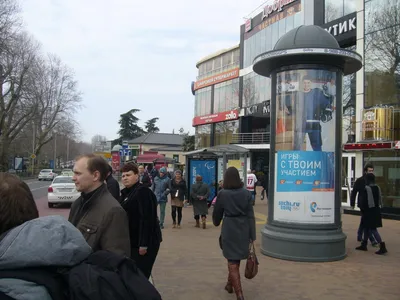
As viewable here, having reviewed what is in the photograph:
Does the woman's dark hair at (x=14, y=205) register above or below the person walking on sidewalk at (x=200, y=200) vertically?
above

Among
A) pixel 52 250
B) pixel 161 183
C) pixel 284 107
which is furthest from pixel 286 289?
pixel 161 183

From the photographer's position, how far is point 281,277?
633 cm

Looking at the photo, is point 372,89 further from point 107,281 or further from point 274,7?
point 274,7

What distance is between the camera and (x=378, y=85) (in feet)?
52.5

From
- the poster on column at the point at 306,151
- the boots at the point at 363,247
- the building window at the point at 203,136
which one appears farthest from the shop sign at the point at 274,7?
the boots at the point at 363,247

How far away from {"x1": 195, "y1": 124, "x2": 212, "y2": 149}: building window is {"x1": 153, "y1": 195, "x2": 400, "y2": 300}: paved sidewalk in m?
40.7

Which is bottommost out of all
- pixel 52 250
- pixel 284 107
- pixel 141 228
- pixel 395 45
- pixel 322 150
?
pixel 141 228

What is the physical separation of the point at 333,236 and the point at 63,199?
13.1 meters

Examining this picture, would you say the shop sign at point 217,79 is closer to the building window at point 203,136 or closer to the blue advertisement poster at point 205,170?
the building window at point 203,136

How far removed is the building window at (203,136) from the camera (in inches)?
1953

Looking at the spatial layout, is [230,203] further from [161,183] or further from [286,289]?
[161,183]

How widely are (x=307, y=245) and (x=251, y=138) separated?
3491 centimetres

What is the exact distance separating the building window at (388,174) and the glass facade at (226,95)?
2875 centimetres

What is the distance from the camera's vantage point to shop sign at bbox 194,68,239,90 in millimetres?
44219
